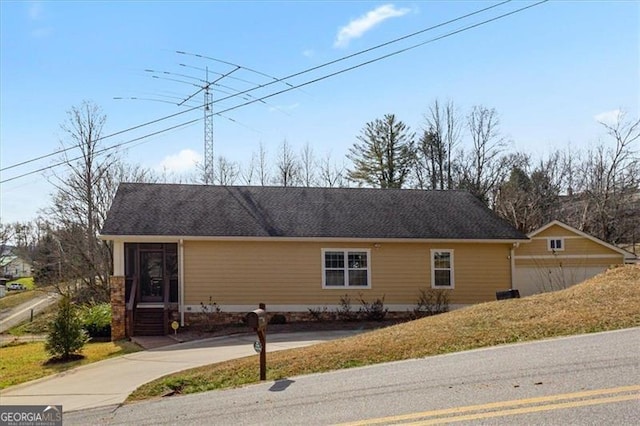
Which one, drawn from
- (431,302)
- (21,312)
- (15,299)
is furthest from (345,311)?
(15,299)

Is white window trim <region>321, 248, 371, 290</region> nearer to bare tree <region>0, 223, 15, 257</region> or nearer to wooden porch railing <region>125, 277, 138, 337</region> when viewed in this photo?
wooden porch railing <region>125, 277, 138, 337</region>

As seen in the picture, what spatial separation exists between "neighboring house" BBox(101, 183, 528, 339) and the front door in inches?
1.4

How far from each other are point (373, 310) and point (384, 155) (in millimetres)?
21215

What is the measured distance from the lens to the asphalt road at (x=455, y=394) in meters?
5.54

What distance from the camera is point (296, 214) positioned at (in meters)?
20.1

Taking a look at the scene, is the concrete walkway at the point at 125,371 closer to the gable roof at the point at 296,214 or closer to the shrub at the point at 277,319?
the shrub at the point at 277,319

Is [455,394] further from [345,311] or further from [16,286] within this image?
[16,286]

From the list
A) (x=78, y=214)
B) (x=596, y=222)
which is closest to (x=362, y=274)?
(x=78, y=214)

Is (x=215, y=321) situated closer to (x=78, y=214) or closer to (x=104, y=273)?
(x=104, y=273)

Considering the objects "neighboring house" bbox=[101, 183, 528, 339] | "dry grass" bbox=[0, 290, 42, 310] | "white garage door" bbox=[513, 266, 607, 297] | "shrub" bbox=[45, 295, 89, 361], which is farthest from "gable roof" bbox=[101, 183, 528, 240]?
"dry grass" bbox=[0, 290, 42, 310]

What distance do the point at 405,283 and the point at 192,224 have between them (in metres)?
7.69

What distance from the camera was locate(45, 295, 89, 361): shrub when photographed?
1380 cm

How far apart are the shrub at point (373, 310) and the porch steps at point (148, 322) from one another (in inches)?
262

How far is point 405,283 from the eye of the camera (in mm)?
19281
